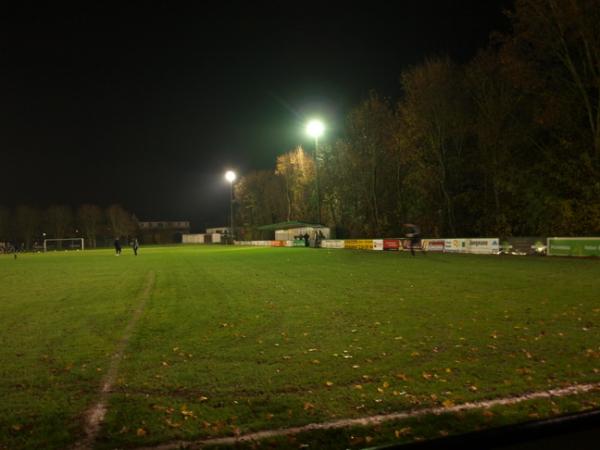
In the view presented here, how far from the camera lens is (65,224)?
359ft

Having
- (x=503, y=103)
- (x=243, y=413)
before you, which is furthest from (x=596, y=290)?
(x=503, y=103)

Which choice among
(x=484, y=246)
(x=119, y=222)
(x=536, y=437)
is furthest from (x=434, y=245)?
(x=119, y=222)

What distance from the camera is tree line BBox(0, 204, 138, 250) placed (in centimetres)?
10600

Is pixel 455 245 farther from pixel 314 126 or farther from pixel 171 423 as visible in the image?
pixel 171 423

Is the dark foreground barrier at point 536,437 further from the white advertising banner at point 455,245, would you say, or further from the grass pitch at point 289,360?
the white advertising banner at point 455,245

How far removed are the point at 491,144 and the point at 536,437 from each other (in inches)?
1483

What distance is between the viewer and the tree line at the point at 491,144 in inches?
1232

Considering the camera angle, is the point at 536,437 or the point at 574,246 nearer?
the point at 536,437

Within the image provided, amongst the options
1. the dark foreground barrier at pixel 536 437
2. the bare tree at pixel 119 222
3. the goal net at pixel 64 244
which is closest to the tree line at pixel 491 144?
the dark foreground barrier at pixel 536 437

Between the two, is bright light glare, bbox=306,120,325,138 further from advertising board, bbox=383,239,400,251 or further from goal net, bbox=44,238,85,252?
goal net, bbox=44,238,85,252

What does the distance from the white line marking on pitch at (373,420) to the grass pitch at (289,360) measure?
0.12 meters

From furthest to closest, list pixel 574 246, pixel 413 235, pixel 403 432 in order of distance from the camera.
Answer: pixel 413 235 → pixel 574 246 → pixel 403 432

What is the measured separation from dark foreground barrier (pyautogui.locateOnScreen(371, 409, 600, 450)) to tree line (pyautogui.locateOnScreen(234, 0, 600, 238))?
30930 millimetres

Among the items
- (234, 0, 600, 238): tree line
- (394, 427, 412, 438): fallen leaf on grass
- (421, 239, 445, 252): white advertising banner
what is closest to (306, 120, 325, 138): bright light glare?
(234, 0, 600, 238): tree line
